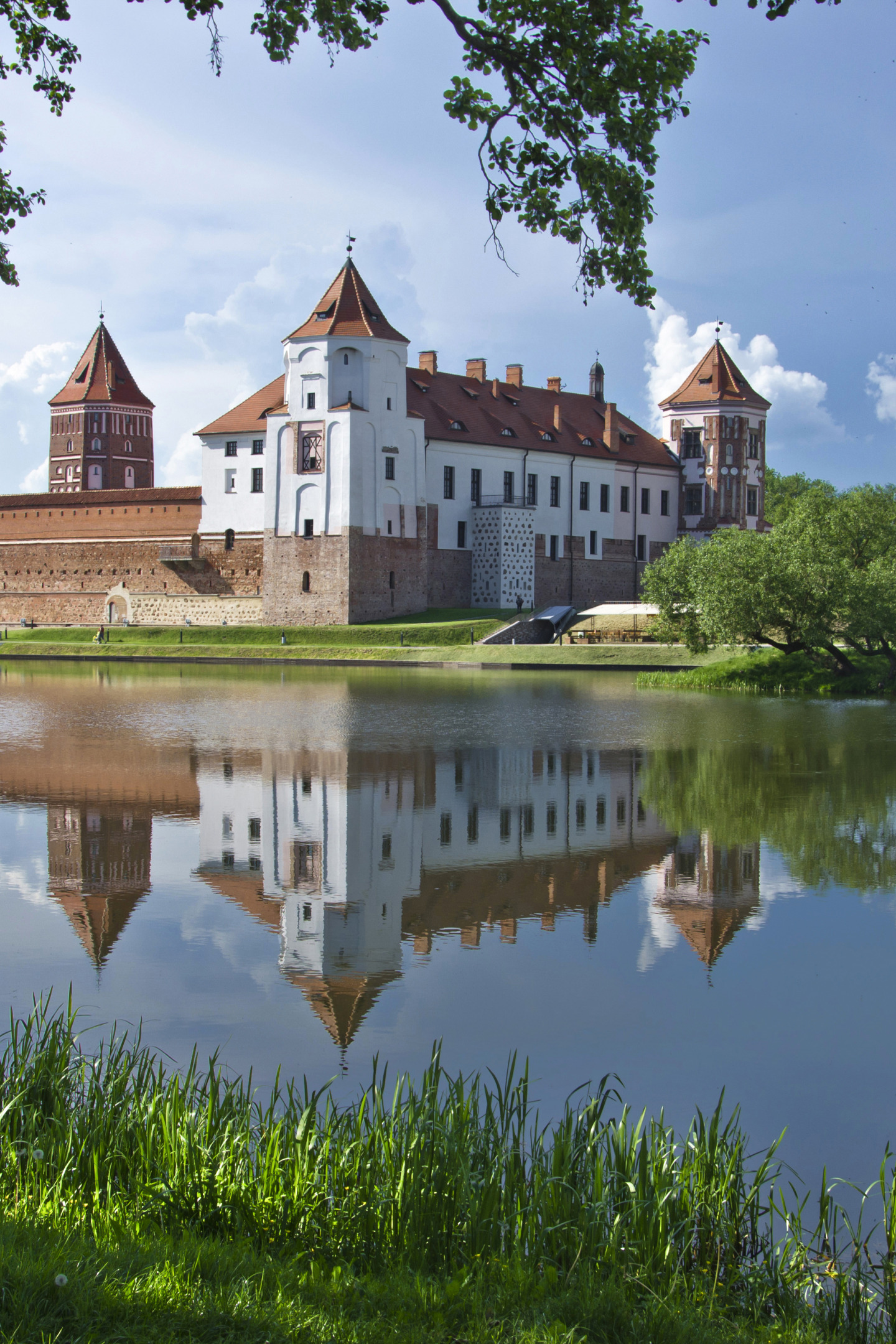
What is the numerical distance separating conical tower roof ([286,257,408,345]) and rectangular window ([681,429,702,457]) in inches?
848

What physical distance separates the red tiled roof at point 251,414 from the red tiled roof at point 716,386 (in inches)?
915

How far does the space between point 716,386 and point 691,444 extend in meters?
3.53

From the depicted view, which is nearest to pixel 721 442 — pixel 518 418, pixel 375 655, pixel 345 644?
pixel 518 418

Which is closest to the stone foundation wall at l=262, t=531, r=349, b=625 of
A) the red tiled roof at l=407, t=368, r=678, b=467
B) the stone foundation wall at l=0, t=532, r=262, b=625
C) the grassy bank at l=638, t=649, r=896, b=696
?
the stone foundation wall at l=0, t=532, r=262, b=625

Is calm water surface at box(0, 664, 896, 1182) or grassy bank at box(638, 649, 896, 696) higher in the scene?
grassy bank at box(638, 649, 896, 696)

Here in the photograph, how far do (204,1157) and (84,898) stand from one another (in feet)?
16.9

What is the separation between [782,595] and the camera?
31125mm

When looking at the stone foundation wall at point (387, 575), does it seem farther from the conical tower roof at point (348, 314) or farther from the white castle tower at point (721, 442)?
the white castle tower at point (721, 442)

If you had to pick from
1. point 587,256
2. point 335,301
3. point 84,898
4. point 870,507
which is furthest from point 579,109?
point 335,301

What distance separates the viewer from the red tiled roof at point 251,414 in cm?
6231

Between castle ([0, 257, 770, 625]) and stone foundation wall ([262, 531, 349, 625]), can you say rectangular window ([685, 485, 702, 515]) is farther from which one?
stone foundation wall ([262, 531, 349, 625])

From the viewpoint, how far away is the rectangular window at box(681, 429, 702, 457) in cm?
7319

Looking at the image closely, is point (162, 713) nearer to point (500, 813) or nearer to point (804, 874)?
point (500, 813)

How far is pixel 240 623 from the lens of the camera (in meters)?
61.3
